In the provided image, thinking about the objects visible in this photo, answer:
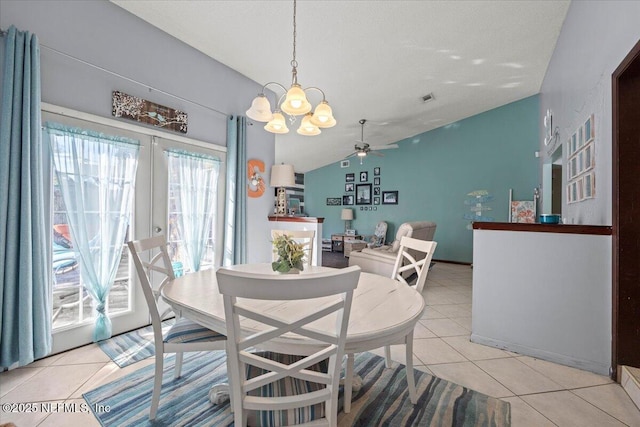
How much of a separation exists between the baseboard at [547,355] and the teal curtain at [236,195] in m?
2.63

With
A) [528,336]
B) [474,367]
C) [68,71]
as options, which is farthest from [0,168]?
[528,336]

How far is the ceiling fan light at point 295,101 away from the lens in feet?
5.59

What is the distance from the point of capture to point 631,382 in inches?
65.3


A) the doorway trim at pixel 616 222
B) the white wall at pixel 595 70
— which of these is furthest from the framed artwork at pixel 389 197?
the doorway trim at pixel 616 222

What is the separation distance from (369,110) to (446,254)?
369cm

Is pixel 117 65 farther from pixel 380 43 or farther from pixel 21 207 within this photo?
pixel 380 43

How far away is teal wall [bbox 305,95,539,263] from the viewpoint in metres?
5.46

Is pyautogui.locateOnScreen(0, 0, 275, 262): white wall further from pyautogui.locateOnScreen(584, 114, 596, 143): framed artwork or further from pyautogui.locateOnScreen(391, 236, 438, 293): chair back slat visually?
pyautogui.locateOnScreen(584, 114, 596, 143): framed artwork

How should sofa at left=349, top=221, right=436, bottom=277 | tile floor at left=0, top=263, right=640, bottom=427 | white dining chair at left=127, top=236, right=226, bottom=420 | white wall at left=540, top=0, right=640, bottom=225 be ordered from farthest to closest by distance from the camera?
1. sofa at left=349, top=221, right=436, bottom=277
2. white wall at left=540, top=0, right=640, bottom=225
3. tile floor at left=0, top=263, right=640, bottom=427
4. white dining chair at left=127, top=236, right=226, bottom=420

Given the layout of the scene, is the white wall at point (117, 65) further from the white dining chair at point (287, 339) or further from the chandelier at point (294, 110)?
the white dining chair at point (287, 339)

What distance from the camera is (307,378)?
93 cm

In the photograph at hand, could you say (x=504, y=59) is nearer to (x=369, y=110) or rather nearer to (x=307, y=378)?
(x=369, y=110)

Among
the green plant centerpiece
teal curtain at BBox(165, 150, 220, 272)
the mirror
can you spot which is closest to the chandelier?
the green plant centerpiece

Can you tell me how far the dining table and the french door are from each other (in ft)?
3.83
